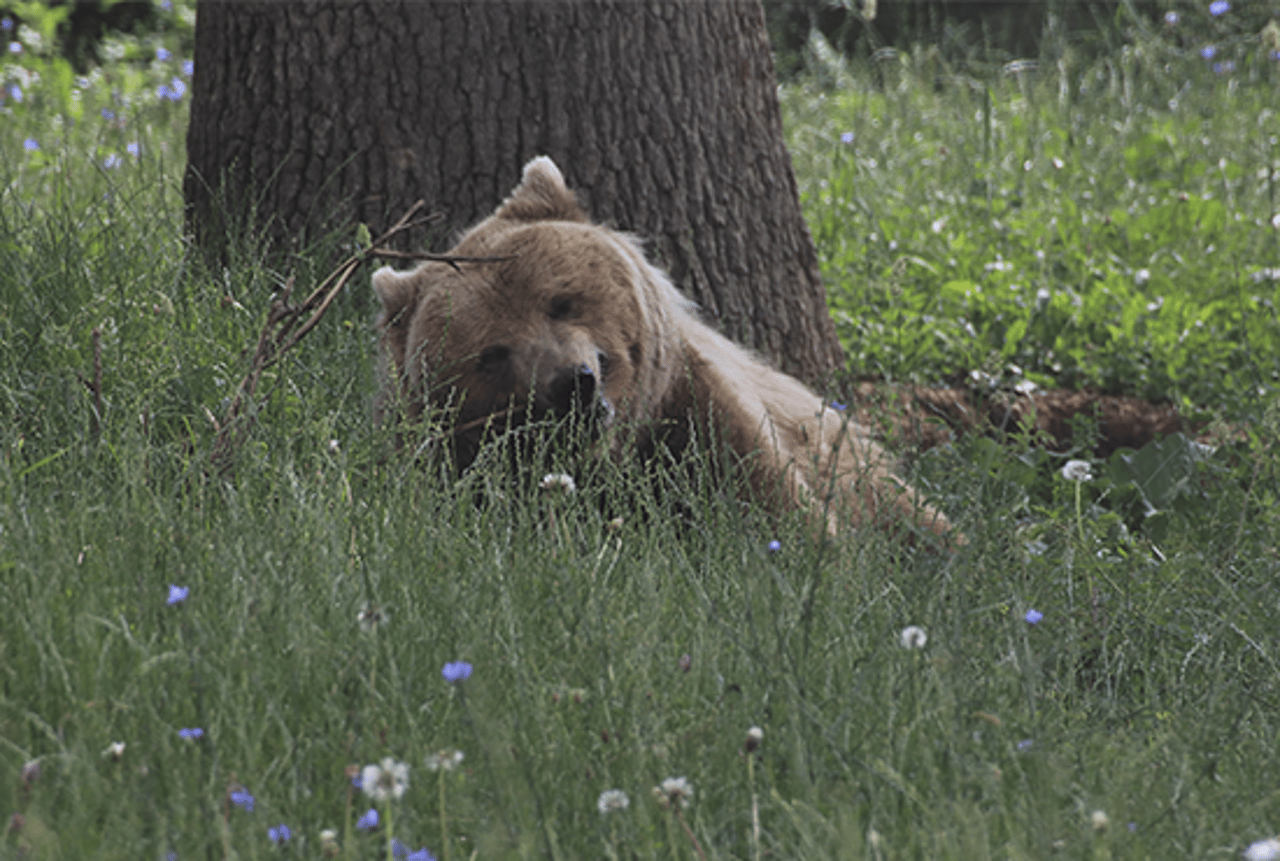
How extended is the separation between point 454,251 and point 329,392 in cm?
53

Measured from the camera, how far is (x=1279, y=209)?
6.28 m

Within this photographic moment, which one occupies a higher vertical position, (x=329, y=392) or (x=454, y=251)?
(x=454, y=251)

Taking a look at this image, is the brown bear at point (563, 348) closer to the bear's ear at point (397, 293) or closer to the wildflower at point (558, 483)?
the bear's ear at point (397, 293)

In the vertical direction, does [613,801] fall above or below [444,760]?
below

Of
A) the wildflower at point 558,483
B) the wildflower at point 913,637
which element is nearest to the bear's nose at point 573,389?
the wildflower at point 558,483

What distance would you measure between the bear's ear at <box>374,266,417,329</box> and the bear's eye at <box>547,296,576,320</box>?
1.44 ft

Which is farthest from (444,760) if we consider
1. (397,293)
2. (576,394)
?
(397,293)

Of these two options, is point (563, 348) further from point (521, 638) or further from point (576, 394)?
point (521, 638)

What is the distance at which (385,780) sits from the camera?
1596 mm

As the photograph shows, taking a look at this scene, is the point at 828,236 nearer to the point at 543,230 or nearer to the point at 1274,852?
the point at 543,230

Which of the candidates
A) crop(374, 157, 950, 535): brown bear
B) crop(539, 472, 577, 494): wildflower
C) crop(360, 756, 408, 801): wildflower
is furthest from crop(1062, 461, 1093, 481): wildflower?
crop(360, 756, 408, 801): wildflower

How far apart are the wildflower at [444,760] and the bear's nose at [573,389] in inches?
55.3

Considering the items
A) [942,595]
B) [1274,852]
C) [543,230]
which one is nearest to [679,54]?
[543,230]

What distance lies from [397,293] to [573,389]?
0.68 m
